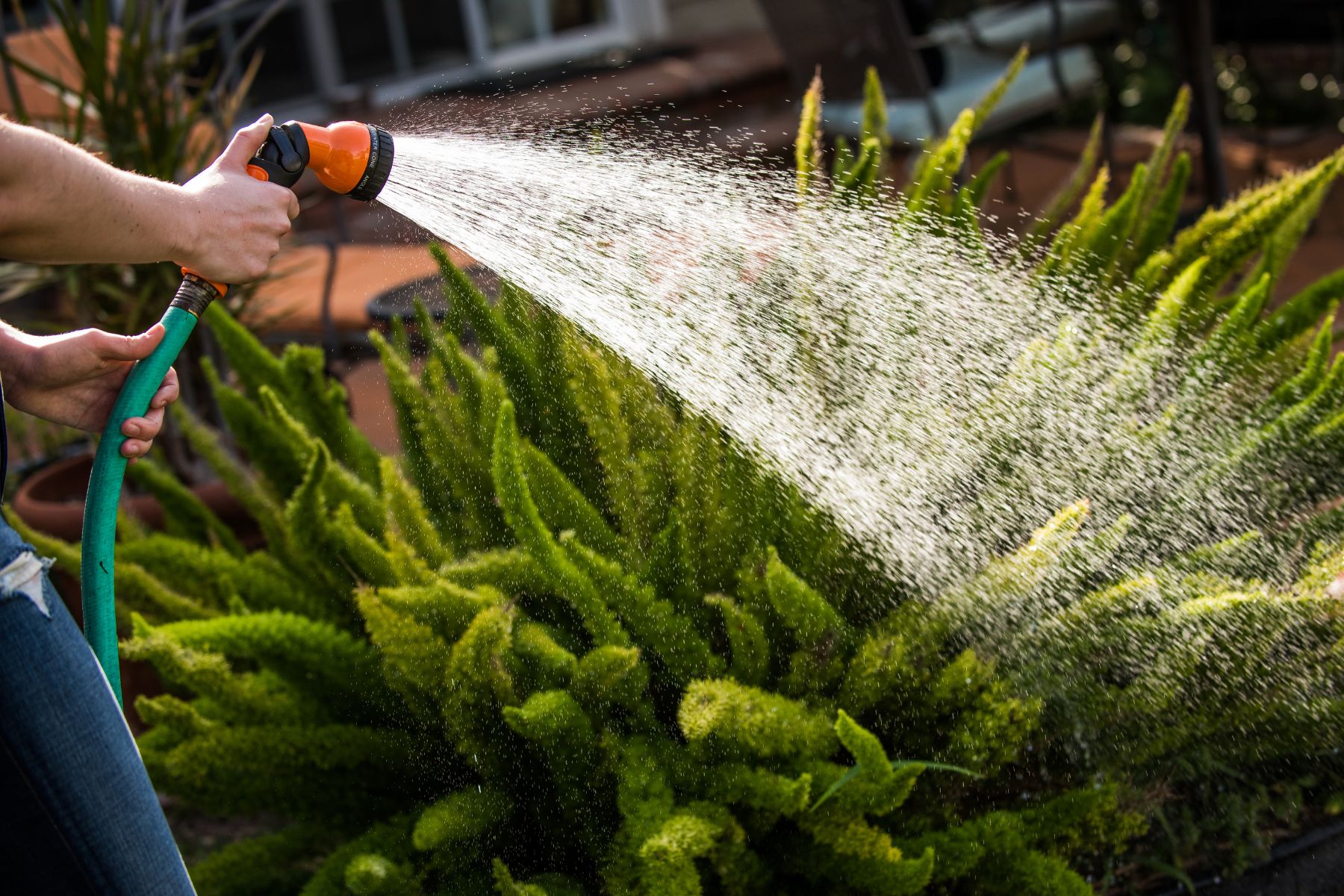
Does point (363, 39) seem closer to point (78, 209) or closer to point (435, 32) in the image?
point (435, 32)

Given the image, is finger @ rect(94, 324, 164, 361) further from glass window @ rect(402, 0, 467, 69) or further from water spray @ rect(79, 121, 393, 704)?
glass window @ rect(402, 0, 467, 69)

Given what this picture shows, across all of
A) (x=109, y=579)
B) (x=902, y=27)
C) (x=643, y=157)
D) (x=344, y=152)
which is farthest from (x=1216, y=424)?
(x=902, y=27)

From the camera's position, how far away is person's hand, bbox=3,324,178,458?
116 centimetres

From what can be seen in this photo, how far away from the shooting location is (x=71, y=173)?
1.00m

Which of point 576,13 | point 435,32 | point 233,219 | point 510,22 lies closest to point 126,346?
point 233,219

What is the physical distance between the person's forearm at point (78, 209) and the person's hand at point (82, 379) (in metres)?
0.10

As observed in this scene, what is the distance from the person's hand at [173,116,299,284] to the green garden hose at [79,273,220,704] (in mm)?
49

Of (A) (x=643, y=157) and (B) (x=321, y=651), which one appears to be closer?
(B) (x=321, y=651)

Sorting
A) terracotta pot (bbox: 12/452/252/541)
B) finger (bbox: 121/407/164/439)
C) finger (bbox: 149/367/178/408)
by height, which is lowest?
terracotta pot (bbox: 12/452/252/541)

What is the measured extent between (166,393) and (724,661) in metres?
0.67

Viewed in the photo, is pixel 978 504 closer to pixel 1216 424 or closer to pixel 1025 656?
pixel 1025 656

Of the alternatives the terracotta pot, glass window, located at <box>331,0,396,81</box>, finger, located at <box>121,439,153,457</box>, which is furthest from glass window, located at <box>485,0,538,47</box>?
finger, located at <box>121,439,153,457</box>

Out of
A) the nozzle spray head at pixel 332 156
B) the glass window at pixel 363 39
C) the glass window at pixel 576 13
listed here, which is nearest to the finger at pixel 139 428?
the nozzle spray head at pixel 332 156

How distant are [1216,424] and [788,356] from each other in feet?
1.93
